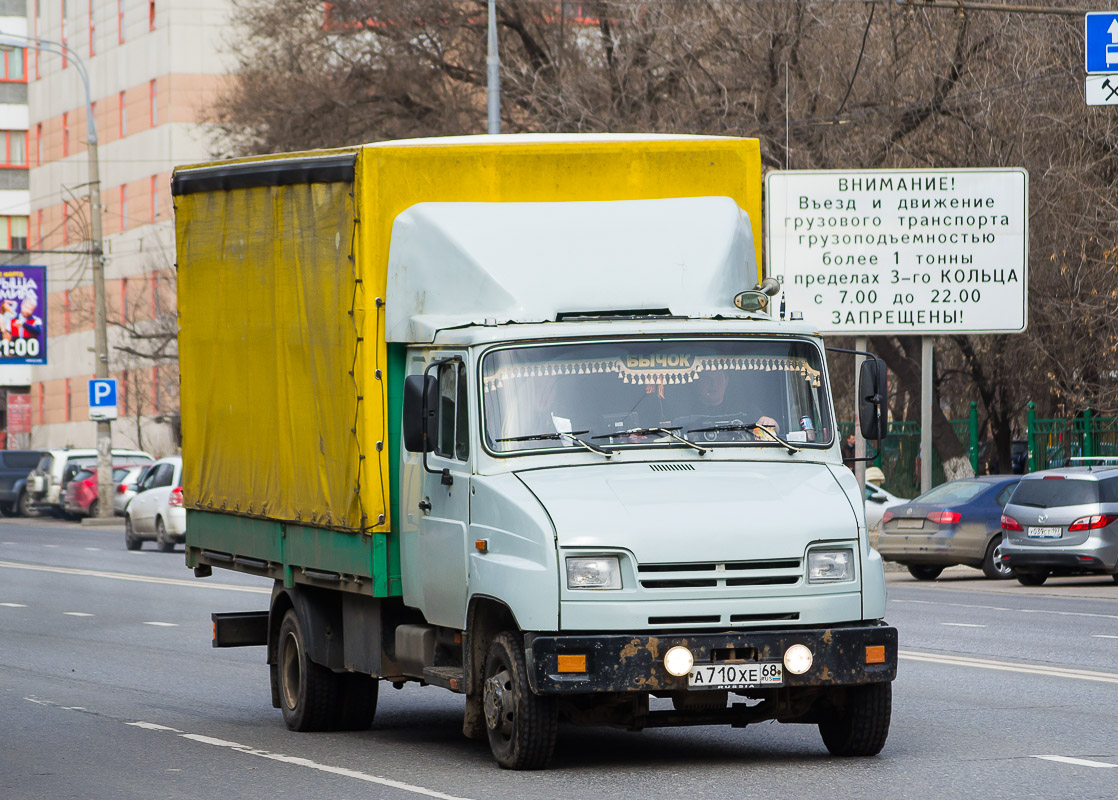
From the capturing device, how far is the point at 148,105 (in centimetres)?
7325

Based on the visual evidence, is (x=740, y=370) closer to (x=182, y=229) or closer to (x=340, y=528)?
(x=340, y=528)

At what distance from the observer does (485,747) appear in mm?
11148

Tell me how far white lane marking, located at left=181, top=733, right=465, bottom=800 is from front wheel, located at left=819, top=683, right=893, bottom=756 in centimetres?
220

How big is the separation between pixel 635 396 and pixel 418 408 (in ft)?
3.60

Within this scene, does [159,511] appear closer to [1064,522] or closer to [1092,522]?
[1064,522]

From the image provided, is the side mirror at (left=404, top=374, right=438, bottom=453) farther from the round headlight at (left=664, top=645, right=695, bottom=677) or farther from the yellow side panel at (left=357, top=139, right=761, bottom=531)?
the round headlight at (left=664, top=645, right=695, bottom=677)

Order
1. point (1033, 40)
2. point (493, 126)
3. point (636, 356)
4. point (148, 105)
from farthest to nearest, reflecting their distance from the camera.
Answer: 1. point (148, 105)
2. point (1033, 40)
3. point (493, 126)
4. point (636, 356)

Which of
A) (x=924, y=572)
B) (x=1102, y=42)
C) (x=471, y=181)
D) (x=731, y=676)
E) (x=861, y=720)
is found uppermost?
(x=1102, y=42)

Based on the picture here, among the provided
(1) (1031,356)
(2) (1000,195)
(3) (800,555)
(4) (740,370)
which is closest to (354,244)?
(4) (740,370)

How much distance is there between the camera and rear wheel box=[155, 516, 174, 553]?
35.0 metres

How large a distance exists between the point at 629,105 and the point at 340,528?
2456 cm

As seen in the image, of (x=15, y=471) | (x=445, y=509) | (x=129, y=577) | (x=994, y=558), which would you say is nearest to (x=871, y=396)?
(x=445, y=509)

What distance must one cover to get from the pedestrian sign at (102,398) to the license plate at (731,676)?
38.1m

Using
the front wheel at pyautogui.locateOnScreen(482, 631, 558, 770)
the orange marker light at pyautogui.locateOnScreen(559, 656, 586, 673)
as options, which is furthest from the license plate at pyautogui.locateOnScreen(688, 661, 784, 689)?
the front wheel at pyautogui.locateOnScreen(482, 631, 558, 770)
